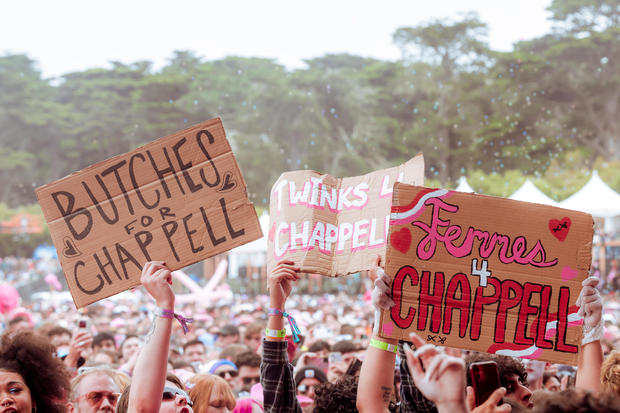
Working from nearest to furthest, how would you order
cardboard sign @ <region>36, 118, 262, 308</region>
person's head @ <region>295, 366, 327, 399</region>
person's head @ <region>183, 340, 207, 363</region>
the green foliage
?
cardboard sign @ <region>36, 118, 262, 308</region>, person's head @ <region>295, 366, 327, 399</region>, person's head @ <region>183, 340, 207, 363</region>, the green foliage

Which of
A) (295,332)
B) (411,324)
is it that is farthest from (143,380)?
(411,324)

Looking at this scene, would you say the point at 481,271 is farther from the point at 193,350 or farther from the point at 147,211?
the point at 193,350

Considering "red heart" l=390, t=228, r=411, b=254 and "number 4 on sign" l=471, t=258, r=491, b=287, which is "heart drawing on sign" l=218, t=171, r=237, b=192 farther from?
"number 4 on sign" l=471, t=258, r=491, b=287

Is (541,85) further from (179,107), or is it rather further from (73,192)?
(73,192)

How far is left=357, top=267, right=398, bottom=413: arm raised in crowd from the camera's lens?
2510 millimetres

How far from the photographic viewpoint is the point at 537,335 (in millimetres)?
2736

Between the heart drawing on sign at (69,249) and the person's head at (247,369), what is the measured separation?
2.34 m

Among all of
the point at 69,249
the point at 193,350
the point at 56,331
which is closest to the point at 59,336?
the point at 56,331

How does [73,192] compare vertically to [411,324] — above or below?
above

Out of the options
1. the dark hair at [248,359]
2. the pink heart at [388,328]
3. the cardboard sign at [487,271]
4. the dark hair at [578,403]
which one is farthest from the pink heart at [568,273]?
the dark hair at [248,359]

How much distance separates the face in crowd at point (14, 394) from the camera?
2742 mm

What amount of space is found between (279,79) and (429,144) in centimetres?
1012

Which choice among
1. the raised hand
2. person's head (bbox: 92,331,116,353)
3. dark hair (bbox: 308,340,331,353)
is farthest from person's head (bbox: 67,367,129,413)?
person's head (bbox: 92,331,116,353)

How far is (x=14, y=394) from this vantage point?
2787 millimetres
